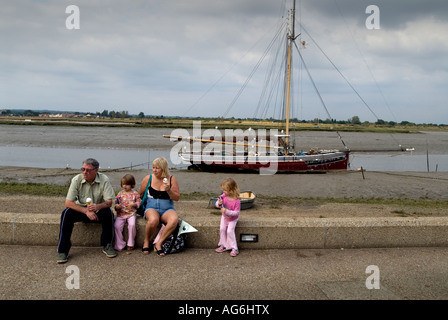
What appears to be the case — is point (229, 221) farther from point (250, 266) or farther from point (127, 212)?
point (127, 212)

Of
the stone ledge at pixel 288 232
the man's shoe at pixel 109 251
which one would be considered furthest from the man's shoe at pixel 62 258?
the stone ledge at pixel 288 232

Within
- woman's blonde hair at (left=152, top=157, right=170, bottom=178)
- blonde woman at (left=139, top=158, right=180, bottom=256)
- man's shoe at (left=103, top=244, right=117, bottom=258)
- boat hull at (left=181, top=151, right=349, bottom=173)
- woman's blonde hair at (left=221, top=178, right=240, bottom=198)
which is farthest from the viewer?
boat hull at (left=181, top=151, right=349, bottom=173)

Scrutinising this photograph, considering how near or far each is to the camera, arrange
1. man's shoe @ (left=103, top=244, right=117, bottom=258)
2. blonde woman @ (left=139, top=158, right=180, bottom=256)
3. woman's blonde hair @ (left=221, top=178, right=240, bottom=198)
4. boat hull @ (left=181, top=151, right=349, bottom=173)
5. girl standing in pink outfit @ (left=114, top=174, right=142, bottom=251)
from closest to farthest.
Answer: man's shoe @ (left=103, top=244, right=117, bottom=258)
blonde woman @ (left=139, top=158, right=180, bottom=256)
girl standing in pink outfit @ (left=114, top=174, right=142, bottom=251)
woman's blonde hair @ (left=221, top=178, right=240, bottom=198)
boat hull @ (left=181, top=151, right=349, bottom=173)

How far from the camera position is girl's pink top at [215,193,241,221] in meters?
5.68

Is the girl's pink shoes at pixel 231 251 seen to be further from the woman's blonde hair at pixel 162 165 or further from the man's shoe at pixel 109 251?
the man's shoe at pixel 109 251

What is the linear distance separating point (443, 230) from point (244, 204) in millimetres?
5933

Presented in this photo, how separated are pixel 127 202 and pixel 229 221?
5.04 ft

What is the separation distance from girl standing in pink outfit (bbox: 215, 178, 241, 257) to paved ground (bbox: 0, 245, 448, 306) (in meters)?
0.16

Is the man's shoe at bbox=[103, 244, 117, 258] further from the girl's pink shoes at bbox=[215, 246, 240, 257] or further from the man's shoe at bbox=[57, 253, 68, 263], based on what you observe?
the girl's pink shoes at bbox=[215, 246, 240, 257]

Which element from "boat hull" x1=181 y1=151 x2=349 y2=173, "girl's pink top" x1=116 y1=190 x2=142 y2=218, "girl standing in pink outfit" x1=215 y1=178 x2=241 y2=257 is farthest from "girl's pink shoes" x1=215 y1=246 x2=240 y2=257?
"boat hull" x1=181 y1=151 x2=349 y2=173

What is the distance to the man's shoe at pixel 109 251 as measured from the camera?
5.31 m

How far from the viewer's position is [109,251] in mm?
5348

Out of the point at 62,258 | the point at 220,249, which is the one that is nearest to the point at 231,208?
the point at 220,249
